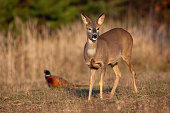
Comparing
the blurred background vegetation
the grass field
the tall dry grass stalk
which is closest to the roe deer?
the grass field

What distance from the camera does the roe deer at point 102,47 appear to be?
7.82 m

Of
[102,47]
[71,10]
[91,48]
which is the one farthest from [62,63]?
[71,10]

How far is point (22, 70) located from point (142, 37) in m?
6.06

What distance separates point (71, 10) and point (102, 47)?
17.5m

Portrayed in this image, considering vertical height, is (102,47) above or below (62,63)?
below

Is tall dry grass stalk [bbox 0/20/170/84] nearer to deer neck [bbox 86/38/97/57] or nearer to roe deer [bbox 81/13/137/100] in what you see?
roe deer [bbox 81/13/137/100]

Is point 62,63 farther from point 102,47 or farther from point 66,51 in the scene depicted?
point 102,47

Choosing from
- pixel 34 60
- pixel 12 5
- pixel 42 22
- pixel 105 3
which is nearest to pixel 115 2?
pixel 105 3

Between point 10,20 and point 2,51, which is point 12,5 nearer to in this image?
point 10,20

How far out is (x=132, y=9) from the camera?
25.8m

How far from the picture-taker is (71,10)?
25266 mm

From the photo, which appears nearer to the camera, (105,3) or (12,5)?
(12,5)

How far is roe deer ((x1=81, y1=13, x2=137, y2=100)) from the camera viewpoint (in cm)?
782

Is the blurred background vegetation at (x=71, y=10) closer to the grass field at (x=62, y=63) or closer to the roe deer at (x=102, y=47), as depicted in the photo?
the grass field at (x=62, y=63)
